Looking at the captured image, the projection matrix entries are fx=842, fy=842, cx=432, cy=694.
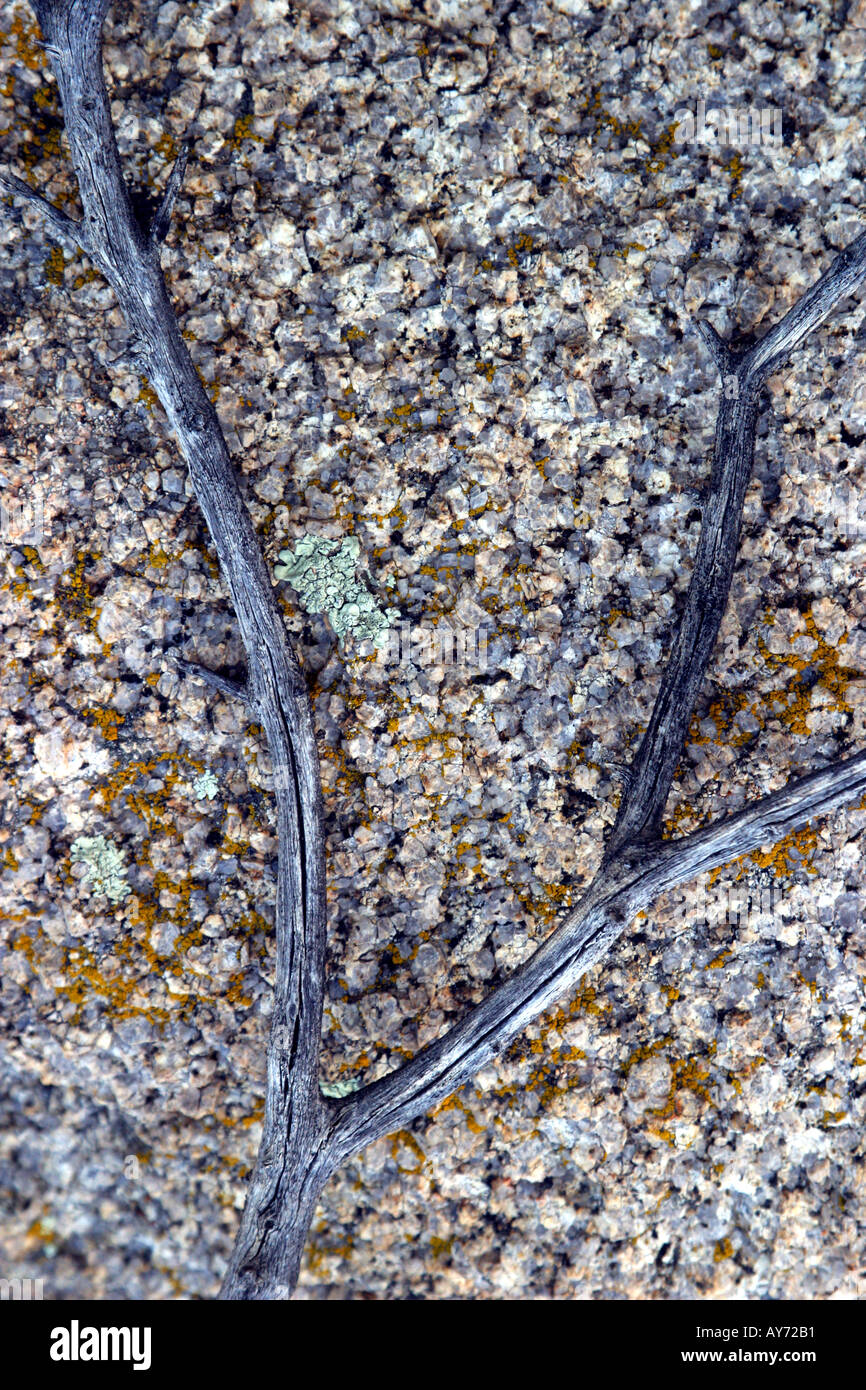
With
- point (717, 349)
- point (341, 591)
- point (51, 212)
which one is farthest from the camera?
point (341, 591)

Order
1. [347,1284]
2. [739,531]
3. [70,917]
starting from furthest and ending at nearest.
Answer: [347,1284] → [70,917] → [739,531]

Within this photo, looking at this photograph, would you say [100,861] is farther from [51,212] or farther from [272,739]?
[51,212]

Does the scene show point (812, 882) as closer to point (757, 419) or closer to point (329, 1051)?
point (757, 419)

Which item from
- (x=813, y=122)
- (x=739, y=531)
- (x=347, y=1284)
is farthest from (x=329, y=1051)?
(x=813, y=122)

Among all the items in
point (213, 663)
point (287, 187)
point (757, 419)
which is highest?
point (287, 187)

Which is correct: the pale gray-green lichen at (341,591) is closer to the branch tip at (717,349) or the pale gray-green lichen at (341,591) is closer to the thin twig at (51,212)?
the thin twig at (51,212)

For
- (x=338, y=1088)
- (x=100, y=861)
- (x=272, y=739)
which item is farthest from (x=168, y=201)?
(x=338, y=1088)
